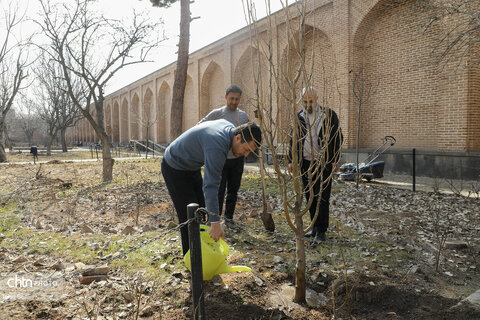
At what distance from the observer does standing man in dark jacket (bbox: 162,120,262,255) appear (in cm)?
255

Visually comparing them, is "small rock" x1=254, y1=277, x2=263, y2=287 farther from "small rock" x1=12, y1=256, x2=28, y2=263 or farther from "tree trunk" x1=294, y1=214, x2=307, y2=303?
"small rock" x1=12, y1=256, x2=28, y2=263

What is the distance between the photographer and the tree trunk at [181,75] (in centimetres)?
999

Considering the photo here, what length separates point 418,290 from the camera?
2.93 meters

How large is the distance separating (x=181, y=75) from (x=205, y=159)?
813 centimetres

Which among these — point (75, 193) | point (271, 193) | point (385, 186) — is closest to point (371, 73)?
point (385, 186)

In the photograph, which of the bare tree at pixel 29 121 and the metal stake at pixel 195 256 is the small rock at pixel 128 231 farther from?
the bare tree at pixel 29 121

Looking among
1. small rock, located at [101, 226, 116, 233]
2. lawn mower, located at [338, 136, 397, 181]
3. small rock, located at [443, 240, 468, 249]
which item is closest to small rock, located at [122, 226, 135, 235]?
small rock, located at [101, 226, 116, 233]

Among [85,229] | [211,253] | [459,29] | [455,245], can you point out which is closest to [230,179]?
[211,253]

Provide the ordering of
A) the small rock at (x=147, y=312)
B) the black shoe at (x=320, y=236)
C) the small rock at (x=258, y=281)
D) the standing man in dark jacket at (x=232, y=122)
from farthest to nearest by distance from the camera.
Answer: the standing man in dark jacket at (x=232, y=122) → the black shoe at (x=320, y=236) → the small rock at (x=258, y=281) → the small rock at (x=147, y=312)

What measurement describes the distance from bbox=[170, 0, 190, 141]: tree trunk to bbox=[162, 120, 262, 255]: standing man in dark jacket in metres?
6.98

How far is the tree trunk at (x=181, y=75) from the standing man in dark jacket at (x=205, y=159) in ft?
22.9

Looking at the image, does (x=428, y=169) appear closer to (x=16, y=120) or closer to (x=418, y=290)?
(x=418, y=290)

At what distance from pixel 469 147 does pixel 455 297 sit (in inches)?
324

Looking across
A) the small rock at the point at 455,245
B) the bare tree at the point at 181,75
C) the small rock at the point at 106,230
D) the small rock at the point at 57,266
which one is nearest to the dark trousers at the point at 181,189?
the small rock at the point at 57,266
